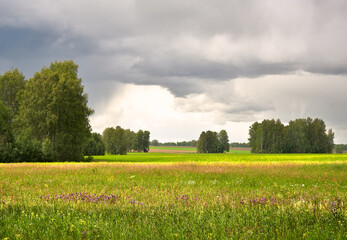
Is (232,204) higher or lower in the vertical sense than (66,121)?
lower

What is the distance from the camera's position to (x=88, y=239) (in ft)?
19.4

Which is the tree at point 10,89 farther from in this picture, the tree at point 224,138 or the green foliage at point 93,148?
the tree at point 224,138

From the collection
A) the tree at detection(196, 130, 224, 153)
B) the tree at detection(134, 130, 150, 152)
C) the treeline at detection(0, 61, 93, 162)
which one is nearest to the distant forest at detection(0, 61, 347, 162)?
the treeline at detection(0, 61, 93, 162)

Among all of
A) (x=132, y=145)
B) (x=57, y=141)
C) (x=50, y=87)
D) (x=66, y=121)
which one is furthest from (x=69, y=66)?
(x=132, y=145)

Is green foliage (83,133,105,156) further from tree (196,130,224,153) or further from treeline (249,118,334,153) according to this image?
treeline (249,118,334,153)

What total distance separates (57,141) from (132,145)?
380 ft

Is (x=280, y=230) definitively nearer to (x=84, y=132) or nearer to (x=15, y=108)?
(x=84, y=132)

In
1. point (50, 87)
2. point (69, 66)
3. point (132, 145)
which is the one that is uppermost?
point (69, 66)

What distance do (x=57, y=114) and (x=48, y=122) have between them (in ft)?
7.19

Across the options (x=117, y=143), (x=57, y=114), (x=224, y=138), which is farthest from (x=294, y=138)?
(x=57, y=114)

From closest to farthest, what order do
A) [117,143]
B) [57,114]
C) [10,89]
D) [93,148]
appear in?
[57,114]
[10,89]
[93,148]
[117,143]

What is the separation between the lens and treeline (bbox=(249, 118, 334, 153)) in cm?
13225

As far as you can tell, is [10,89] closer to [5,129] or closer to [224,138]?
[5,129]

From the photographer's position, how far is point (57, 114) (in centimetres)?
4431
